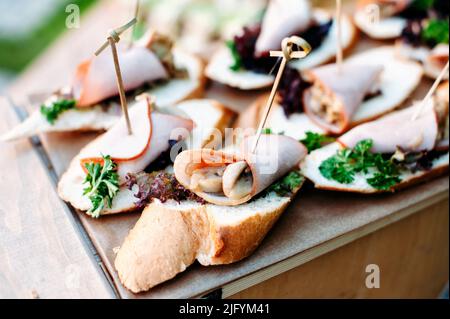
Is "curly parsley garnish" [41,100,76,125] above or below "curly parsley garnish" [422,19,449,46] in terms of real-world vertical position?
above

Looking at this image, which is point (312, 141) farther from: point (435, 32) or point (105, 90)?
point (435, 32)

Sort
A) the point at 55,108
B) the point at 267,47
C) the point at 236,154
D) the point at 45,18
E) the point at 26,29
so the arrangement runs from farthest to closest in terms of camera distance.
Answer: the point at 45,18, the point at 26,29, the point at 267,47, the point at 55,108, the point at 236,154

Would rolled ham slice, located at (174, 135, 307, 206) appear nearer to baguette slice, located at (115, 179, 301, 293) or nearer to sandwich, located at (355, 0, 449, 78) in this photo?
baguette slice, located at (115, 179, 301, 293)

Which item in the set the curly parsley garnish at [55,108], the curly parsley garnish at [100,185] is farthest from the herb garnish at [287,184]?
the curly parsley garnish at [55,108]

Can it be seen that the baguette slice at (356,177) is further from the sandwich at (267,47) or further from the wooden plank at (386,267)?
the sandwich at (267,47)

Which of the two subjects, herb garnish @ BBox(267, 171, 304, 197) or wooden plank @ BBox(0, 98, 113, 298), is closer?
wooden plank @ BBox(0, 98, 113, 298)

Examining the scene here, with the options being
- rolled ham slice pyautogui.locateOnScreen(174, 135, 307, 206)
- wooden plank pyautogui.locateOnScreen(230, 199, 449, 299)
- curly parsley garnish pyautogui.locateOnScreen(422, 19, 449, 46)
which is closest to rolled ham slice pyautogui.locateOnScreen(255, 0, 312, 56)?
curly parsley garnish pyautogui.locateOnScreen(422, 19, 449, 46)

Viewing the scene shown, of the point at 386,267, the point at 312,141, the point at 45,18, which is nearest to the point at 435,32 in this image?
the point at 312,141
